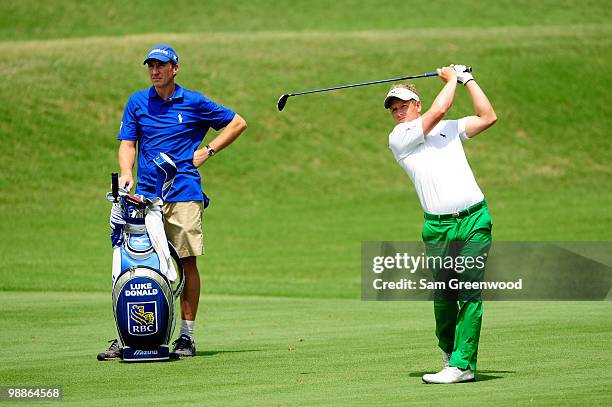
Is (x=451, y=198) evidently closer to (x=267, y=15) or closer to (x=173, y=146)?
(x=173, y=146)

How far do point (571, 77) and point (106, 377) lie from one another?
34515mm

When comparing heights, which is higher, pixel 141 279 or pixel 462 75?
pixel 462 75

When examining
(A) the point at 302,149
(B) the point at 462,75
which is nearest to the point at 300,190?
(A) the point at 302,149

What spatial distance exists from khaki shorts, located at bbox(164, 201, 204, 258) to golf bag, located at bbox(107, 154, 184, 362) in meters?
0.51

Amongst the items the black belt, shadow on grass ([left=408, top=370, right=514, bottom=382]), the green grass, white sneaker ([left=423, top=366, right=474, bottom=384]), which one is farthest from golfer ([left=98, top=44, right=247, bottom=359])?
white sneaker ([left=423, top=366, right=474, bottom=384])

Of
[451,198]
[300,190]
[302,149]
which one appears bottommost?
[451,198]

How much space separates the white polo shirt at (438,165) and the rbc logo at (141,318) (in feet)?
7.74

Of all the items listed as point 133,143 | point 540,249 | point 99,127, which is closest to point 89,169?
point 99,127

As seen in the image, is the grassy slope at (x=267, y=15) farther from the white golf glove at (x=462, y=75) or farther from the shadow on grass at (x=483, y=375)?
the shadow on grass at (x=483, y=375)

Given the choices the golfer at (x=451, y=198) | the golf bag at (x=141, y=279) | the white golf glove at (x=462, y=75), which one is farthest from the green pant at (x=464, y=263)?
the golf bag at (x=141, y=279)

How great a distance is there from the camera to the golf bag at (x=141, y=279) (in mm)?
9234

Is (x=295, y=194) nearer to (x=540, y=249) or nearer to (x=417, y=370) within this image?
(x=540, y=249)

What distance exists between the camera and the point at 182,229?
9961 millimetres

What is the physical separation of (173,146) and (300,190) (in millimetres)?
22044
